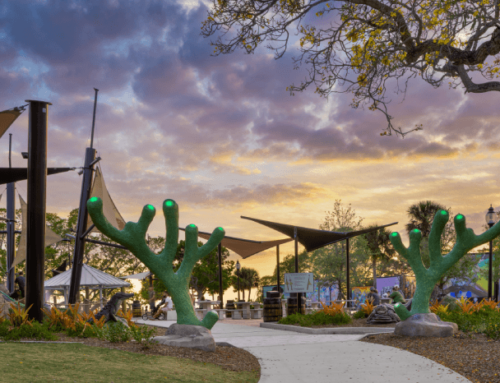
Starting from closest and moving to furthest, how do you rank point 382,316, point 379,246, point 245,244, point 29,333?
point 29,333, point 382,316, point 245,244, point 379,246

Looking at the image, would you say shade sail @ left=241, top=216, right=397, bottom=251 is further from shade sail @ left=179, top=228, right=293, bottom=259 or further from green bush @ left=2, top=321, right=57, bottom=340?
green bush @ left=2, top=321, right=57, bottom=340

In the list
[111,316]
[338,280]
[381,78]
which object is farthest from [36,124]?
[338,280]

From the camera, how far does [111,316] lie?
359 inches

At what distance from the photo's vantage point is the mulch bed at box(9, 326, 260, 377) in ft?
22.9

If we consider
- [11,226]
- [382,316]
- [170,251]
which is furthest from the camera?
[11,226]

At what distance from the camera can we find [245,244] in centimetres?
2144

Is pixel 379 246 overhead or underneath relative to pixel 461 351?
overhead

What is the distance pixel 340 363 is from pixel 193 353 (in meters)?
2.31

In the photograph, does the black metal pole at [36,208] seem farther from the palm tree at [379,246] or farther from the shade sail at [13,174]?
the palm tree at [379,246]

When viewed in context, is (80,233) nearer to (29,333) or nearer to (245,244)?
(29,333)

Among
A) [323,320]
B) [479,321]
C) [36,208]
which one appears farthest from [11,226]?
[479,321]

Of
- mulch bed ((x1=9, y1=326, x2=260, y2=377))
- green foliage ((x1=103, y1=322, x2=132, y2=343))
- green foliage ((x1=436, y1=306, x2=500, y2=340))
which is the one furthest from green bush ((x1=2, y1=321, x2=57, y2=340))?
green foliage ((x1=436, y1=306, x2=500, y2=340))

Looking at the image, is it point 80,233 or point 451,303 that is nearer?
point 80,233

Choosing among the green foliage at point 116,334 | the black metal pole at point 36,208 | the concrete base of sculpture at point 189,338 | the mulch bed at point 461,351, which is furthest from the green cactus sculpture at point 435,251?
Answer: the black metal pole at point 36,208
